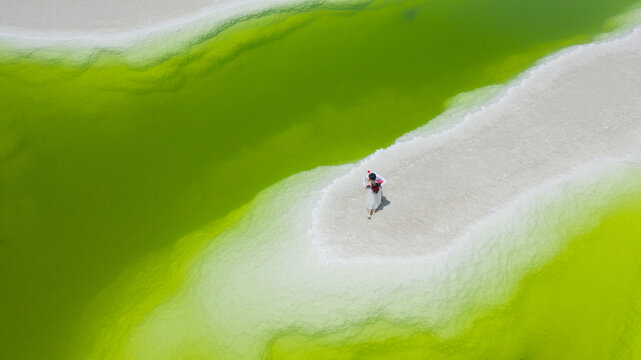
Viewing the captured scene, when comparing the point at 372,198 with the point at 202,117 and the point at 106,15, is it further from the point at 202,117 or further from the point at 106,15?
the point at 106,15

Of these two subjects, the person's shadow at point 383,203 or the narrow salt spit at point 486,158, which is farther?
the person's shadow at point 383,203

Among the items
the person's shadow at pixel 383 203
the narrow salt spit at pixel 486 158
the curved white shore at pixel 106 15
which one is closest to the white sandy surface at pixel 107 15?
the curved white shore at pixel 106 15

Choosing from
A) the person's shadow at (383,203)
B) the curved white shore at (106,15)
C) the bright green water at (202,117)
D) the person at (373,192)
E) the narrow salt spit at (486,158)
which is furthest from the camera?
the curved white shore at (106,15)

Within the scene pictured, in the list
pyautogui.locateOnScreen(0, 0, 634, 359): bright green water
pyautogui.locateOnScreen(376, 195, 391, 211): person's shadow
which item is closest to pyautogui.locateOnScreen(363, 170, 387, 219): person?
pyautogui.locateOnScreen(376, 195, 391, 211): person's shadow

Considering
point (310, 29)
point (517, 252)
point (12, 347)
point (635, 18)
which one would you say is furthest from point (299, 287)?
point (635, 18)

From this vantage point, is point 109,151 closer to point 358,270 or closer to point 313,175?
point 313,175

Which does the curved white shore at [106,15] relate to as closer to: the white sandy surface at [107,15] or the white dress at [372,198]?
the white sandy surface at [107,15]

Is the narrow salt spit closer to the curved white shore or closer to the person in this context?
the person
